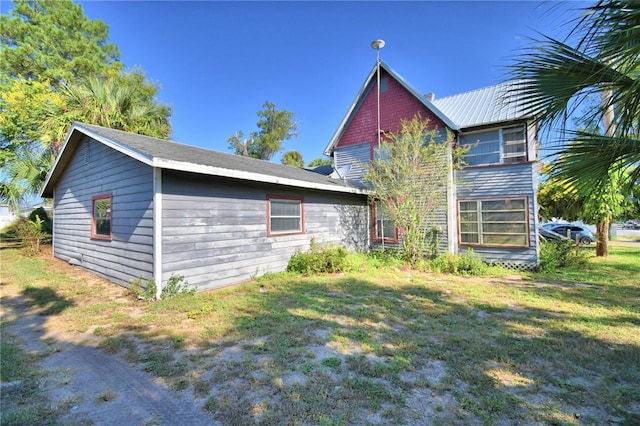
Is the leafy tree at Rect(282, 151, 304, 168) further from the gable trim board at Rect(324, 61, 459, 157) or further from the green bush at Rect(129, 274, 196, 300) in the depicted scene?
the green bush at Rect(129, 274, 196, 300)

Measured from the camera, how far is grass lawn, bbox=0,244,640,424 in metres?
2.55

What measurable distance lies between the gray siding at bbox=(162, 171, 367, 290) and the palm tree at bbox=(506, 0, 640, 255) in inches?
234

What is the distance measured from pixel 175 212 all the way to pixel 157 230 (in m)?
0.52

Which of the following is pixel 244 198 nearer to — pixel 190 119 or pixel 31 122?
pixel 31 122

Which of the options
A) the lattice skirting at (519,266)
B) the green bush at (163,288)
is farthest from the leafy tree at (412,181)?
the green bush at (163,288)

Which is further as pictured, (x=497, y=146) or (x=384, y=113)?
(x=384, y=113)

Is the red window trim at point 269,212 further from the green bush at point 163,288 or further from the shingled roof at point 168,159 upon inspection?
the green bush at point 163,288

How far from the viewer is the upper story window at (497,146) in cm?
948

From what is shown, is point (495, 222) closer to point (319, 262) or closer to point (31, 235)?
point (319, 262)

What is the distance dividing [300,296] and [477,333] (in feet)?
10.9

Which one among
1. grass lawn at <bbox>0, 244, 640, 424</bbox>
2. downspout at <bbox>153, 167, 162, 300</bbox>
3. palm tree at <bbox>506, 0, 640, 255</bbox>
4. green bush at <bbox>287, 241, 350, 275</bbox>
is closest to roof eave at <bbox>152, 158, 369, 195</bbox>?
downspout at <bbox>153, 167, 162, 300</bbox>

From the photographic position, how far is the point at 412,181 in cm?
953

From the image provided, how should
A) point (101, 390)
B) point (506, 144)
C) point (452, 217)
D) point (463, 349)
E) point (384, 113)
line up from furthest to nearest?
point (384, 113)
point (452, 217)
point (506, 144)
point (463, 349)
point (101, 390)

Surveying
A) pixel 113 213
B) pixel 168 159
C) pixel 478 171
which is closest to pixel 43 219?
pixel 113 213
